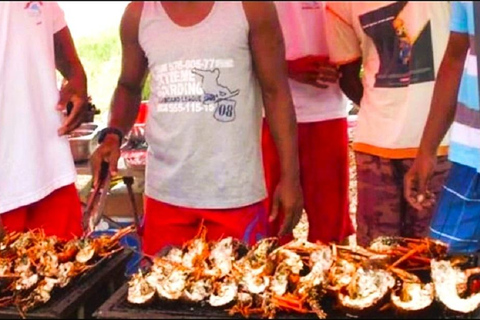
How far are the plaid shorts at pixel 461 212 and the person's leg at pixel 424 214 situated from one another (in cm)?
31

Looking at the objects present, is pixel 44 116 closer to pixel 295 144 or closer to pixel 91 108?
pixel 91 108

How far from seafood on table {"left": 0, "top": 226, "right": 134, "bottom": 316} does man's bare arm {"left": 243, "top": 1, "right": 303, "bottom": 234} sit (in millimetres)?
396

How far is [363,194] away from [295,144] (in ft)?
0.58

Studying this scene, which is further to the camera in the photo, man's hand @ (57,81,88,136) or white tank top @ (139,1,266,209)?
man's hand @ (57,81,88,136)

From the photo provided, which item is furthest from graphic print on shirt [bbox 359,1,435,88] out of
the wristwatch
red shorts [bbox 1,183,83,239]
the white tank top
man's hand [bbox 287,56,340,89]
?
red shorts [bbox 1,183,83,239]

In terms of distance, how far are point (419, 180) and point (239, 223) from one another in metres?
0.44

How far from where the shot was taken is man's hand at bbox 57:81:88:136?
1.77 m

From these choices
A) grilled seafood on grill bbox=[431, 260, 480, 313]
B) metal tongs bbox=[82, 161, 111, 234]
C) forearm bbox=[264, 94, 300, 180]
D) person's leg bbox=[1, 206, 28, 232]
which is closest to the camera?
grilled seafood on grill bbox=[431, 260, 480, 313]

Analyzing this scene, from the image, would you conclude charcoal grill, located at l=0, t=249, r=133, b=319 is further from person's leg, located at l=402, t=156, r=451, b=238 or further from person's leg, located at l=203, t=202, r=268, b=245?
person's leg, located at l=402, t=156, r=451, b=238

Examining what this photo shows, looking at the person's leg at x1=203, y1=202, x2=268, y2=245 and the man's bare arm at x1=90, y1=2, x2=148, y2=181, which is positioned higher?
the man's bare arm at x1=90, y1=2, x2=148, y2=181

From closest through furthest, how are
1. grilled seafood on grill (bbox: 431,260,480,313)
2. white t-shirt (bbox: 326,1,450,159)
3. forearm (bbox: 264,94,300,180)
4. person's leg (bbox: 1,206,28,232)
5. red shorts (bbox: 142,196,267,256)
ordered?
white t-shirt (bbox: 326,1,450,159) < grilled seafood on grill (bbox: 431,260,480,313) < forearm (bbox: 264,94,300,180) < red shorts (bbox: 142,196,267,256) < person's leg (bbox: 1,206,28,232)

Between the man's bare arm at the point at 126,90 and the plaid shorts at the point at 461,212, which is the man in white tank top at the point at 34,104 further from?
the plaid shorts at the point at 461,212

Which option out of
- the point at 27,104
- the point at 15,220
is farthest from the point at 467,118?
the point at 15,220

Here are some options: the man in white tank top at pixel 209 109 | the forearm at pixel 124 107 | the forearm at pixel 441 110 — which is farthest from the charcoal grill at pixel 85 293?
the forearm at pixel 441 110
